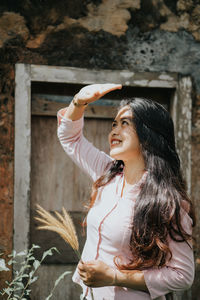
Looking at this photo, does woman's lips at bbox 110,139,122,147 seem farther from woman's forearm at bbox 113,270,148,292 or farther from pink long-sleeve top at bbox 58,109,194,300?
woman's forearm at bbox 113,270,148,292

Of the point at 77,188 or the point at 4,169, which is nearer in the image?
the point at 4,169

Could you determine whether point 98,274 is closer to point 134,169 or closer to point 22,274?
point 134,169

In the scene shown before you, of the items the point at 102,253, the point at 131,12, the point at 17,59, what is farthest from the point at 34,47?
the point at 102,253

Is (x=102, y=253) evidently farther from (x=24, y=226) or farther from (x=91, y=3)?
(x=91, y=3)

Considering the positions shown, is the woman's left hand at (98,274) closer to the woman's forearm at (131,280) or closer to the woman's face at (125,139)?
the woman's forearm at (131,280)

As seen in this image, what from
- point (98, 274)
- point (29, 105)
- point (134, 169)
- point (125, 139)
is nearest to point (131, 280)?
point (98, 274)

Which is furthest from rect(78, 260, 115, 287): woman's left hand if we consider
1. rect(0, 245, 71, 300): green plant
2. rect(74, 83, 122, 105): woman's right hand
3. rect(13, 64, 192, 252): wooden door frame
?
rect(13, 64, 192, 252): wooden door frame

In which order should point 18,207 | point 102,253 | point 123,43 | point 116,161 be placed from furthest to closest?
1. point 123,43
2. point 18,207
3. point 116,161
4. point 102,253

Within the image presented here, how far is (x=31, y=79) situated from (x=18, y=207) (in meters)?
1.02

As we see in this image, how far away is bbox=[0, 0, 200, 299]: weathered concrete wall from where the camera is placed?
3.13m

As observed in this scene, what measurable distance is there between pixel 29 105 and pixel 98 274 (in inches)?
73.6

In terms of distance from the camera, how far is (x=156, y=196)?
1.67m

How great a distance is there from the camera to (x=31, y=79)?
3.15 meters

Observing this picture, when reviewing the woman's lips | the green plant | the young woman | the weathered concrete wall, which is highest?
the weathered concrete wall
